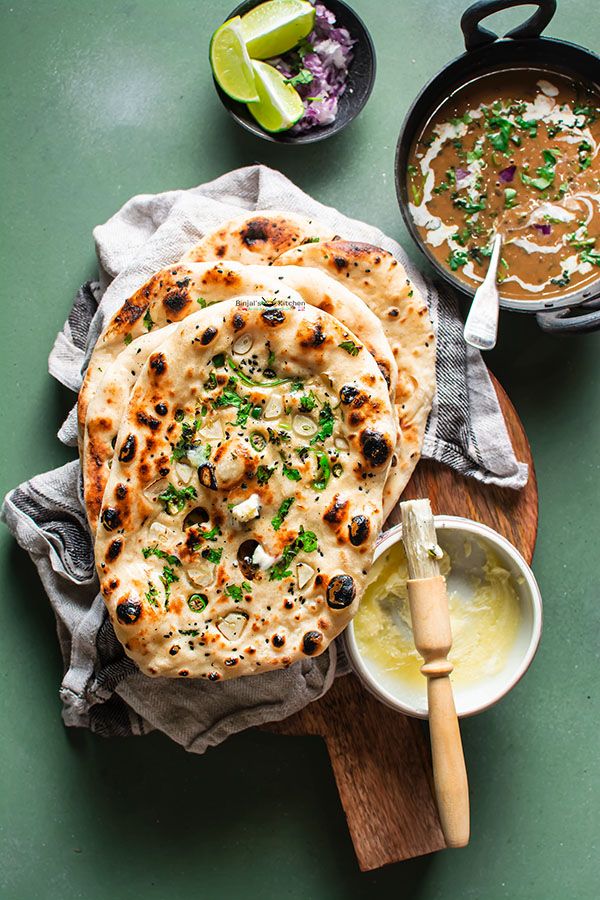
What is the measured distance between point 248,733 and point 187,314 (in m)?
1.34

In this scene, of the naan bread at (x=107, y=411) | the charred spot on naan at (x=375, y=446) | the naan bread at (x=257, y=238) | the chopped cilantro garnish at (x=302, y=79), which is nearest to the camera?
the charred spot on naan at (x=375, y=446)

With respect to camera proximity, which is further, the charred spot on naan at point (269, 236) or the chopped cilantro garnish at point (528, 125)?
the chopped cilantro garnish at point (528, 125)

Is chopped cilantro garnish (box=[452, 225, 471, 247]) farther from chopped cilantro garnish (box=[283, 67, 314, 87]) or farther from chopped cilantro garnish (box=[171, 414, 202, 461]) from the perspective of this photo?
chopped cilantro garnish (box=[171, 414, 202, 461])

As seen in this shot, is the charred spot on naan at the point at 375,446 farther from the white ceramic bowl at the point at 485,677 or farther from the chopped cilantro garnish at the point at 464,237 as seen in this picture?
the chopped cilantro garnish at the point at 464,237

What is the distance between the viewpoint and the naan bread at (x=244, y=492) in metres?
2.23

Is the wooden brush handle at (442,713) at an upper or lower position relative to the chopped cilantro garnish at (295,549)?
lower

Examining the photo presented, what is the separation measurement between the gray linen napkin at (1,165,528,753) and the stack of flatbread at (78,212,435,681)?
33 centimetres

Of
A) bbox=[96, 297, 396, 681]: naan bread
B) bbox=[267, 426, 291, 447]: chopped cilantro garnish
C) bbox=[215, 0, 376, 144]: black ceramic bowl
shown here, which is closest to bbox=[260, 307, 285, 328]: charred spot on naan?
bbox=[96, 297, 396, 681]: naan bread

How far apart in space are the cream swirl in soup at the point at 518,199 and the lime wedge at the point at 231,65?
531mm


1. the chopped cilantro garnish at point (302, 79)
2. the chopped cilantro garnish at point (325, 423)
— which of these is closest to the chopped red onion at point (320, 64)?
the chopped cilantro garnish at point (302, 79)

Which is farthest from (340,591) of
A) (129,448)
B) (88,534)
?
(88,534)

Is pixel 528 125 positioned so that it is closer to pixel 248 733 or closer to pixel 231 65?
pixel 231 65

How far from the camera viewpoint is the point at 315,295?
2279mm

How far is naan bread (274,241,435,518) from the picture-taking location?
94.0 inches
